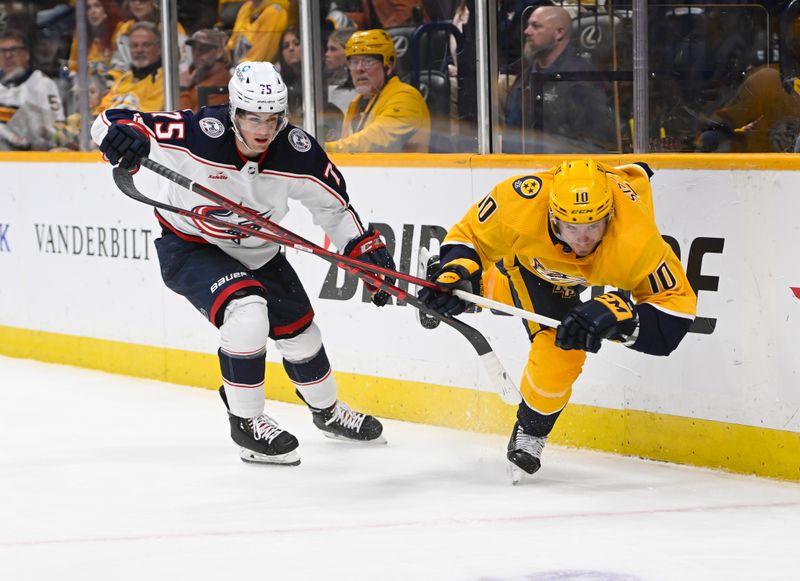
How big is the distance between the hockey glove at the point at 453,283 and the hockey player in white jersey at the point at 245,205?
1.33 feet

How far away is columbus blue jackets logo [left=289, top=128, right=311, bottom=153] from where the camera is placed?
159 inches

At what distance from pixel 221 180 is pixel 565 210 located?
1157 mm

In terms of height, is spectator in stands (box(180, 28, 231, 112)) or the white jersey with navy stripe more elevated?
spectator in stands (box(180, 28, 231, 112))

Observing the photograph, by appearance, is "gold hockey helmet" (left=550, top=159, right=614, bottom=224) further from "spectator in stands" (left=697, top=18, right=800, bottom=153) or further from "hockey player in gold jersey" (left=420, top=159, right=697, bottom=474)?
"spectator in stands" (left=697, top=18, right=800, bottom=153)

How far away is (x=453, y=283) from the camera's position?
360 centimetres

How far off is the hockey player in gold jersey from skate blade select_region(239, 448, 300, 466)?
2.28ft

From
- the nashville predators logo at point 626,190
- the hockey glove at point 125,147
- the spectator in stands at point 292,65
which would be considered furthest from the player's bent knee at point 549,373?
the spectator in stands at point 292,65

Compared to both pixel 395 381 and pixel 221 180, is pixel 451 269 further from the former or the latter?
pixel 395 381

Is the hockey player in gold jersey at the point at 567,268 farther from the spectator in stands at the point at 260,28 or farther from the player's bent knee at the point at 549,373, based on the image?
the spectator in stands at the point at 260,28

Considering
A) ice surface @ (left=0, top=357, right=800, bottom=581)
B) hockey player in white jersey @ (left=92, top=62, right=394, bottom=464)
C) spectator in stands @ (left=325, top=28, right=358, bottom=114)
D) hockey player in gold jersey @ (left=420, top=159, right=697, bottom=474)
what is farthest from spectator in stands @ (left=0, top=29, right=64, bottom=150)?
hockey player in gold jersey @ (left=420, top=159, right=697, bottom=474)

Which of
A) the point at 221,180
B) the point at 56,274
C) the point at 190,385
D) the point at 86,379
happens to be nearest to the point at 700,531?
the point at 221,180

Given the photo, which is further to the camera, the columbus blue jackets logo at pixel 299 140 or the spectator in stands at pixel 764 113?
the columbus blue jackets logo at pixel 299 140

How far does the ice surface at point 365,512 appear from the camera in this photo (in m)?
2.98

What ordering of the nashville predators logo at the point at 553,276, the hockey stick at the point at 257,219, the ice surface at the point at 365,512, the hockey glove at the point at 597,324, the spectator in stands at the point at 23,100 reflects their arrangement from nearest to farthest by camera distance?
the ice surface at the point at 365,512, the hockey glove at the point at 597,324, the nashville predators logo at the point at 553,276, the hockey stick at the point at 257,219, the spectator in stands at the point at 23,100
